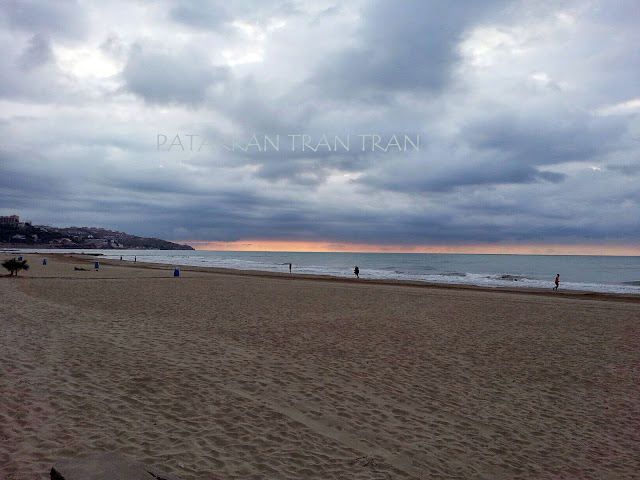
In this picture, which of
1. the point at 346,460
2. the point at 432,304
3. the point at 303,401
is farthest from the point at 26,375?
the point at 432,304

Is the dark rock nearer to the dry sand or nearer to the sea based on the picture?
the dry sand

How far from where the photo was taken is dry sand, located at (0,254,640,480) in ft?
16.9

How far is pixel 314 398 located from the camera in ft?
23.7

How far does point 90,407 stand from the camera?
20.2ft

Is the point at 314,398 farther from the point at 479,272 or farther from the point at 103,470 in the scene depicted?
the point at 479,272

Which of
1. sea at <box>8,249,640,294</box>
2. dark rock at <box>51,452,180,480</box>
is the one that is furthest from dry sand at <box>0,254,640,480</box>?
sea at <box>8,249,640,294</box>

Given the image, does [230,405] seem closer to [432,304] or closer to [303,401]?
[303,401]

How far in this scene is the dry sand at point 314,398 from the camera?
202 inches

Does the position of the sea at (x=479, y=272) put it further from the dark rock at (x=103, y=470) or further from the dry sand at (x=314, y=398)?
the dark rock at (x=103, y=470)

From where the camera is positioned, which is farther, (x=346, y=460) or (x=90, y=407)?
(x=90, y=407)

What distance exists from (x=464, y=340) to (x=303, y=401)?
7390mm

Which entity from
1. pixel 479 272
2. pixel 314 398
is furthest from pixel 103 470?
pixel 479 272

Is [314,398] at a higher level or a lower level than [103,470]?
lower

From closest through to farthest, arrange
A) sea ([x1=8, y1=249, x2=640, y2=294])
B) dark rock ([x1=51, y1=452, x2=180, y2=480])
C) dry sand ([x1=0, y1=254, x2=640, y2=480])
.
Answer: dark rock ([x1=51, y1=452, x2=180, y2=480])
dry sand ([x1=0, y1=254, x2=640, y2=480])
sea ([x1=8, y1=249, x2=640, y2=294])
